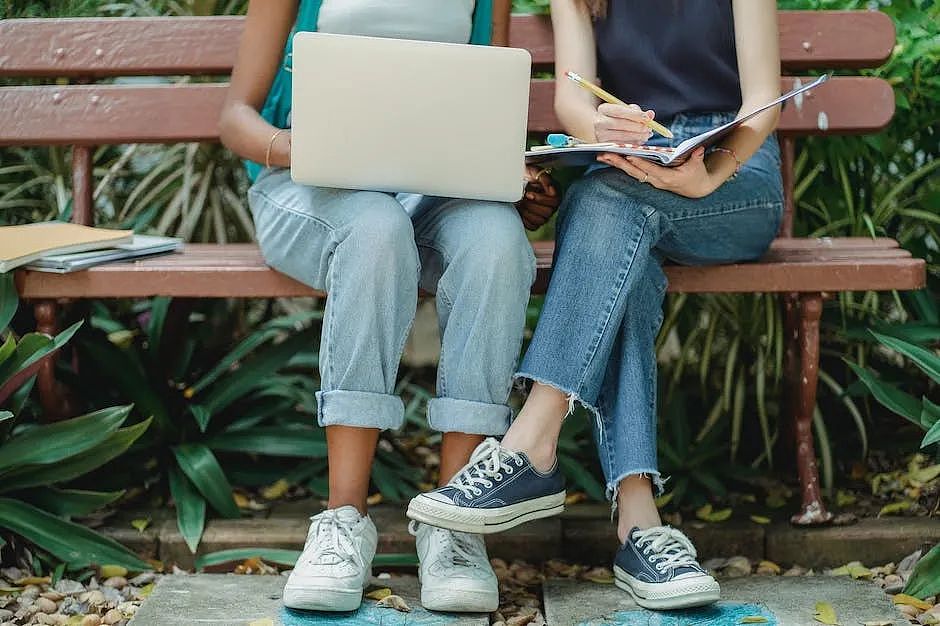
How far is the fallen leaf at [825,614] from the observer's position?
197cm

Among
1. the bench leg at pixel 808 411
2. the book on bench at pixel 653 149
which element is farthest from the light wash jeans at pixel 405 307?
the bench leg at pixel 808 411

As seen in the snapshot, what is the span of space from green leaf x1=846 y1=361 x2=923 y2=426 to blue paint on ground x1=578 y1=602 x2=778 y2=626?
583 mm

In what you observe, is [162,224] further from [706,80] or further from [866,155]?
[866,155]

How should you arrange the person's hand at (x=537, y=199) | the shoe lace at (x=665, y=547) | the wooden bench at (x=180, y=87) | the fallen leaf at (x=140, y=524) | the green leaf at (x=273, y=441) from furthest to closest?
the wooden bench at (x=180, y=87), the green leaf at (x=273, y=441), the fallen leaf at (x=140, y=524), the person's hand at (x=537, y=199), the shoe lace at (x=665, y=547)

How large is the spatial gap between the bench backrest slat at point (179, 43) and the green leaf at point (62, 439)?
100 centimetres

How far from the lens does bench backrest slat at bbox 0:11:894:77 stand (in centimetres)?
279

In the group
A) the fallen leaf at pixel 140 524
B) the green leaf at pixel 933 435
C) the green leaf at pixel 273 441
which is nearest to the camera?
the green leaf at pixel 933 435

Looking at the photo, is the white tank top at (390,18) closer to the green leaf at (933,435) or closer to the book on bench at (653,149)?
the book on bench at (653,149)

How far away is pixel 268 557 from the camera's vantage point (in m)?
2.35

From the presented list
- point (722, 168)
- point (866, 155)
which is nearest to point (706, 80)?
point (722, 168)

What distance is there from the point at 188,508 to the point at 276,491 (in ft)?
0.90

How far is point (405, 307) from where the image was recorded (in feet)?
6.61

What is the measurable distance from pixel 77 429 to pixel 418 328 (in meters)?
1.70

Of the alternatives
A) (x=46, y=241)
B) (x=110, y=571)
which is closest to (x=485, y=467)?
(x=110, y=571)
